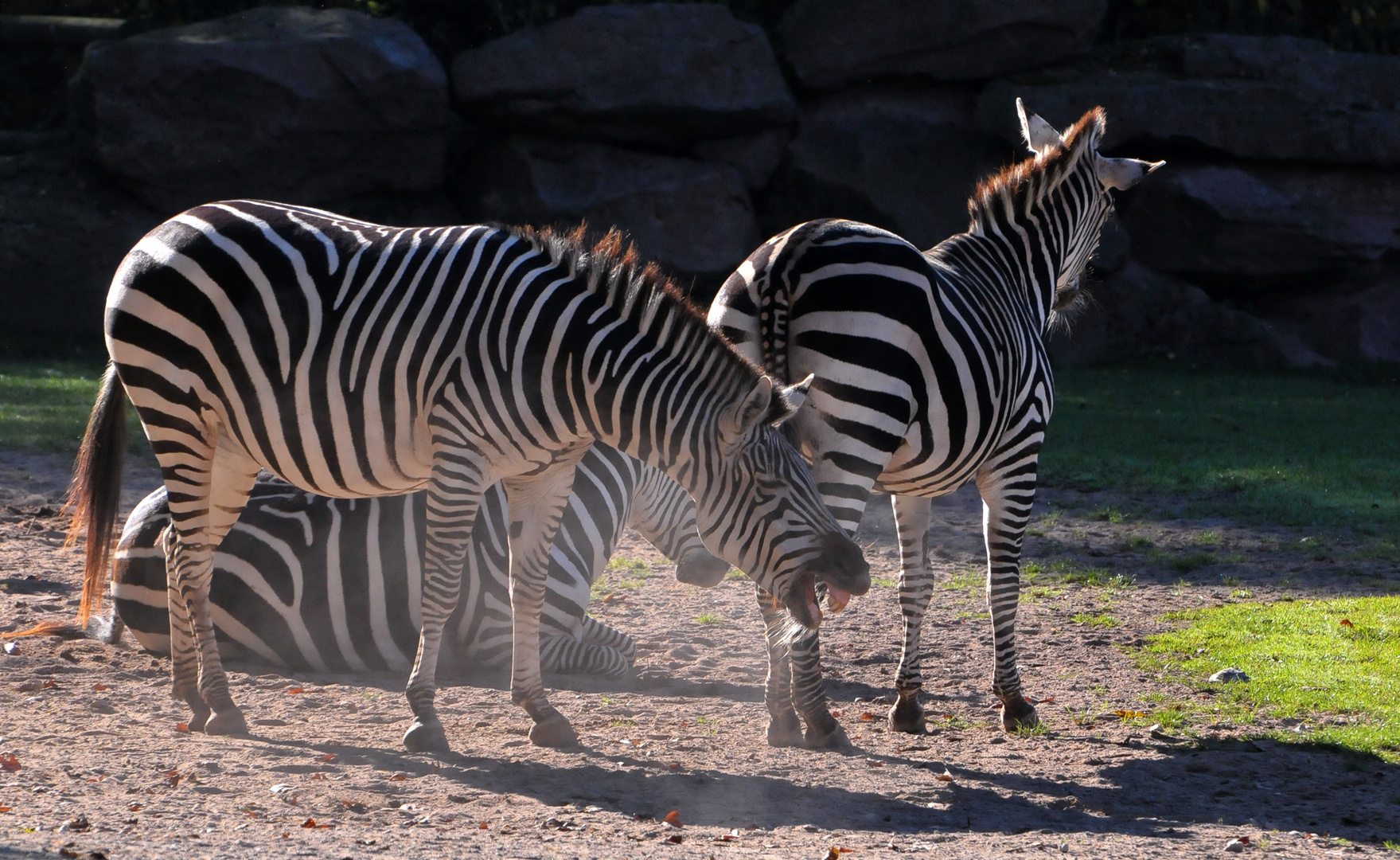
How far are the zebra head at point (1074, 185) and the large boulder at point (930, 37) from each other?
30.3 ft

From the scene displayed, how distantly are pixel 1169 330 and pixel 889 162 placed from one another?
389 cm

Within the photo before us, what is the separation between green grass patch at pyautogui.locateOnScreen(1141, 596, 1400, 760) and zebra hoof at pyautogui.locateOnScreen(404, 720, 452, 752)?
293 cm

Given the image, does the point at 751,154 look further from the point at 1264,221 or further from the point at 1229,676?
the point at 1229,676

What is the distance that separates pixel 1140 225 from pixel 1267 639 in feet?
33.0

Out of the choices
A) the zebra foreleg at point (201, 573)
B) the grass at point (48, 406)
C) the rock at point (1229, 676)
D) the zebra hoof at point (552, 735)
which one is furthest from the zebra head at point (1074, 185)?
the grass at point (48, 406)

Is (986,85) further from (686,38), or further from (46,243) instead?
(46,243)

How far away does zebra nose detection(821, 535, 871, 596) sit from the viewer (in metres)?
4.05

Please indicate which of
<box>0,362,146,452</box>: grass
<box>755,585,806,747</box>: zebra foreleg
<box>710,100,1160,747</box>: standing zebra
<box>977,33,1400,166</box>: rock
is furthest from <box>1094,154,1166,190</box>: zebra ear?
<box>977,33,1400,166</box>: rock

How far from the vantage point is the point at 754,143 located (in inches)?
596

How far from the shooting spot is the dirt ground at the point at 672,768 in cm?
360

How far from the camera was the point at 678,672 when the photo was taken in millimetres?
5914

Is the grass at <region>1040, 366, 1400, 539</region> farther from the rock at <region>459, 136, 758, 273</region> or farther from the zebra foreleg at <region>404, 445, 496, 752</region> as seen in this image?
the zebra foreleg at <region>404, 445, 496, 752</region>

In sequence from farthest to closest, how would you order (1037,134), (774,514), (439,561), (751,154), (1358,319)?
(1358,319) → (751,154) → (1037,134) → (439,561) → (774,514)

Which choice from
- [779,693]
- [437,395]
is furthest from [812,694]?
[437,395]
